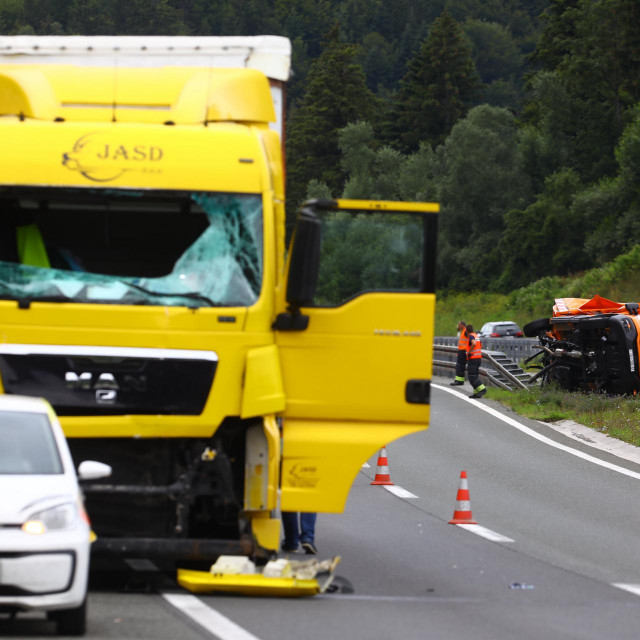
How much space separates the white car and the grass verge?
15.0 meters

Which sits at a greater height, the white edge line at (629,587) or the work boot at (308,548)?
the white edge line at (629,587)

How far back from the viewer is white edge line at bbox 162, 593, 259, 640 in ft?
28.6

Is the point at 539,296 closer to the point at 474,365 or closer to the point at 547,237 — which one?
the point at 547,237

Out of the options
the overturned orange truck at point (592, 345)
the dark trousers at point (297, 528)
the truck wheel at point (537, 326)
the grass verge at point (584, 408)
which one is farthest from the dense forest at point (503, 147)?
the dark trousers at point (297, 528)

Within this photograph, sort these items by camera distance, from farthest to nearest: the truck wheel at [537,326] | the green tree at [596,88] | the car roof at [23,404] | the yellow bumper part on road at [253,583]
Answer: the green tree at [596,88] < the truck wheel at [537,326] < the yellow bumper part on road at [253,583] < the car roof at [23,404]

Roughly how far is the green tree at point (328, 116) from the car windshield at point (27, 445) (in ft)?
368

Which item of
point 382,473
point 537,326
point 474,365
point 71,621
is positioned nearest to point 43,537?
point 71,621

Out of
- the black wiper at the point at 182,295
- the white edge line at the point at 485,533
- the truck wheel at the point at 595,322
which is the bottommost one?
the white edge line at the point at 485,533

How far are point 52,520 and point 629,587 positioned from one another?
4967 millimetres

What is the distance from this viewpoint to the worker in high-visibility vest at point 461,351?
3175 cm

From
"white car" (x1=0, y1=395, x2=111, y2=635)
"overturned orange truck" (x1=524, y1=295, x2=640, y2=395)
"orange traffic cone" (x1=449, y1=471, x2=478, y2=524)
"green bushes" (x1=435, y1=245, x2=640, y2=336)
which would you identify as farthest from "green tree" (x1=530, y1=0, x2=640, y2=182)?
"white car" (x1=0, y1=395, x2=111, y2=635)

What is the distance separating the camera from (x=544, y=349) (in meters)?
29.9

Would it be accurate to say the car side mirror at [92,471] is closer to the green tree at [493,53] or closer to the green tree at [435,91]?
the green tree at [435,91]

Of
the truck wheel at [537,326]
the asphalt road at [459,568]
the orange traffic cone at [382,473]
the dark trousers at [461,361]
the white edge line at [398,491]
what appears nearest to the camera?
the asphalt road at [459,568]
